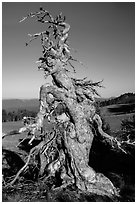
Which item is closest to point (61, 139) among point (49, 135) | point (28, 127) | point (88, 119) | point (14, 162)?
point (49, 135)

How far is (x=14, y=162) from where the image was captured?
17109 millimetres

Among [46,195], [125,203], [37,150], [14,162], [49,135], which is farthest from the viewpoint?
[14,162]

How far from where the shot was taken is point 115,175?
41.3ft

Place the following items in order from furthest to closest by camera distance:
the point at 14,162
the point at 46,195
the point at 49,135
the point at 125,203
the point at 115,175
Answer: the point at 14,162
the point at 115,175
the point at 49,135
the point at 46,195
the point at 125,203

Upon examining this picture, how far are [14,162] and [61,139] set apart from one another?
24.4 ft

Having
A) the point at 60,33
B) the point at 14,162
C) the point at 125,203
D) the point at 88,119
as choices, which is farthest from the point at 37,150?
the point at 14,162

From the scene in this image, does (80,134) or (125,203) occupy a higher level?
(80,134)

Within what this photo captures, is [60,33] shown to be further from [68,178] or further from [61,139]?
[68,178]

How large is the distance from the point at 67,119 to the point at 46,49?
3278mm

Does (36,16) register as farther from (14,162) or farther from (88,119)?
(14,162)

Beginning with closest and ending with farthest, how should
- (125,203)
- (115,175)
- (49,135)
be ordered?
1. (125,203)
2. (49,135)
3. (115,175)

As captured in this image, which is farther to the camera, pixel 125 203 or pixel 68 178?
pixel 68 178

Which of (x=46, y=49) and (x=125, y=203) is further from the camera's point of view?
(x=46, y=49)

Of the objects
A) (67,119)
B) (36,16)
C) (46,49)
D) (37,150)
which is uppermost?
(36,16)
